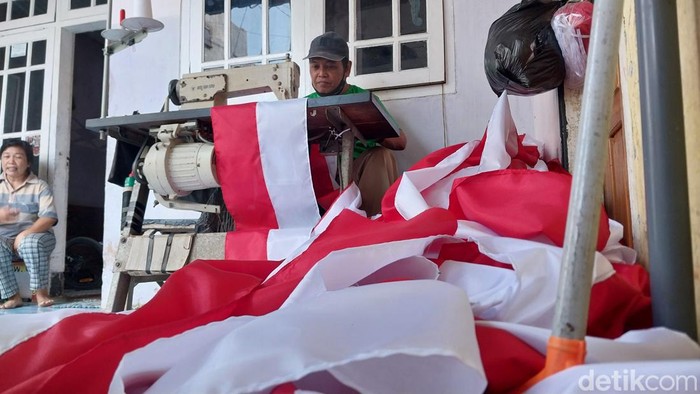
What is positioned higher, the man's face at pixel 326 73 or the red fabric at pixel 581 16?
the man's face at pixel 326 73

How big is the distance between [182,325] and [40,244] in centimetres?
370

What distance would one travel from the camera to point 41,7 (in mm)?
4555

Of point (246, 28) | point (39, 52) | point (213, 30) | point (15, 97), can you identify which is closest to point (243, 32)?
point (246, 28)

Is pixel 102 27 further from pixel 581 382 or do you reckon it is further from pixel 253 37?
pixel 581 382

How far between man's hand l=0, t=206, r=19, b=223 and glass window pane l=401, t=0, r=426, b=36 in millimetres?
3315

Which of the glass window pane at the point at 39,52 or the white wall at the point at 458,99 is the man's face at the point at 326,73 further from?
the glass window pane at the point at 39,52

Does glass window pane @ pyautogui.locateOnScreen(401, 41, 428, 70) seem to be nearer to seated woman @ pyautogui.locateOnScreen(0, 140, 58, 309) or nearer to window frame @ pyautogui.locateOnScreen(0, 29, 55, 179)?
seated woman @ pyautogui.locateOnScreen(0, 140, 58, 309)

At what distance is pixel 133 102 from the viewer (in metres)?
3.63

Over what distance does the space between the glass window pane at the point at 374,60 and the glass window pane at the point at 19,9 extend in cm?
328

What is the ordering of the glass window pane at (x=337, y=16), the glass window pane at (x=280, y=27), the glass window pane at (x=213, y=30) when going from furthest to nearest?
1. the glass window pane at (x=213, y=30)
2. the glass window pane at (x=280, y=27)
3. the glass window pane at (x=337, y=16)

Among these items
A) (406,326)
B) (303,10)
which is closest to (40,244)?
(303,10)

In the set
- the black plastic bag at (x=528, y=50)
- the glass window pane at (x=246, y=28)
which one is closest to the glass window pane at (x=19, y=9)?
the glass window pane at (x=246, y=28)

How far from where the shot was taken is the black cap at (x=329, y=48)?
2.71 meters

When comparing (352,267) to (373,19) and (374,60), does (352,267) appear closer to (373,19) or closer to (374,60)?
(374,60)
